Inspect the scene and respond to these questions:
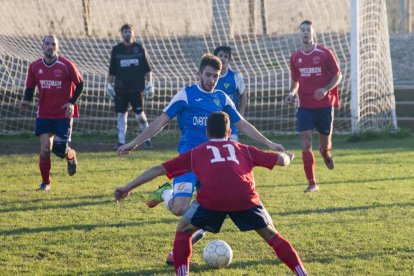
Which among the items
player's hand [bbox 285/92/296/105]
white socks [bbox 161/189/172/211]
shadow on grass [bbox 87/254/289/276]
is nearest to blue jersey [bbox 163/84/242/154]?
white socks [bbox 161/189/172/211]

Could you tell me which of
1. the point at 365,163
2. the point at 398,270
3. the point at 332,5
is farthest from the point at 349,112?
the point at 398,270

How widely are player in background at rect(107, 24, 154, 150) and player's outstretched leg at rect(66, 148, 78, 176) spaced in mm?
3361

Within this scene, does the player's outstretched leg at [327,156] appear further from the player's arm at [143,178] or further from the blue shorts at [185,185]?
the player's arm at [143,178]

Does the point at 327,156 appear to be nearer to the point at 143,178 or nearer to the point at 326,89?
the point at 326,89

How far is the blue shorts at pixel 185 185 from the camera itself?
23.0ft

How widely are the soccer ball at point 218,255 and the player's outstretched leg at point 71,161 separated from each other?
471 centimetres

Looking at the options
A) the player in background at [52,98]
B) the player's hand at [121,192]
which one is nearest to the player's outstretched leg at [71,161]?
the player in background at [52,98]

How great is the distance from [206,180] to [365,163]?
25.8ft

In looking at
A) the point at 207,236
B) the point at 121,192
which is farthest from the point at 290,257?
the point at 207,236

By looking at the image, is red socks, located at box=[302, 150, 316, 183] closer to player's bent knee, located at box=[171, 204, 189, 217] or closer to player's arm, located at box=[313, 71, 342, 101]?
player's arm, located at box=[313, 71, 342, 101]

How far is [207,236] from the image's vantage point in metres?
8.06

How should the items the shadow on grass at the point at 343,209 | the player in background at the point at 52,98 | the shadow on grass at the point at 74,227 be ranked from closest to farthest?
the shadow on grass at the point at 74,227
the shadow on grass at the point at 343,209
the player in background at the point at 52,98

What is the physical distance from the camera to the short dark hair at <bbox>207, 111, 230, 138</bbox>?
5.93 m

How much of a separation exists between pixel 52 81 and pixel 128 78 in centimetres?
405
